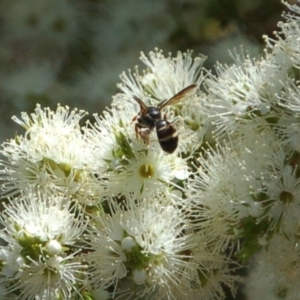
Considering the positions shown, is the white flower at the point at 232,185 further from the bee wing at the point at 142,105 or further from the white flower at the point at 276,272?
the bee wing at the point at 142,105

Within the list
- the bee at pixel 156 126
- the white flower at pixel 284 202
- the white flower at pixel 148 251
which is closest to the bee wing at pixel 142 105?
the bee at pixel 156 126

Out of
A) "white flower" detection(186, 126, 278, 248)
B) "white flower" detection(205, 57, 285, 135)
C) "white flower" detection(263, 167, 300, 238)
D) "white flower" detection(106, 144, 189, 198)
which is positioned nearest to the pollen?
"white flower" detection(106, 144, 189, 198)

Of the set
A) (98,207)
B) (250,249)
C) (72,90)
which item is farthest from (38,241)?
(72,90)

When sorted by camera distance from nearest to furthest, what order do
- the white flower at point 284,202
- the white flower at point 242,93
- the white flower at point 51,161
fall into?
the white flower at point 284,202
the white flower at point 242,93
the white flower at point 51,161

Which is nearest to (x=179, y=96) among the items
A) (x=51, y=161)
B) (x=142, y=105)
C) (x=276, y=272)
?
(x=142, y=105)

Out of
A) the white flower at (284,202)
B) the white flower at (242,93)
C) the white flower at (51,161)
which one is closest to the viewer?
the white flower at (284,202)

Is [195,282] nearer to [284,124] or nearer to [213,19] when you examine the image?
[284,124]

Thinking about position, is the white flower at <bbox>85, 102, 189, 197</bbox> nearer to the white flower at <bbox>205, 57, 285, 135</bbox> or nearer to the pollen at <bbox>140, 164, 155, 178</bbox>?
the pollen at <bbox>140, 164, 155, 178</bbox>

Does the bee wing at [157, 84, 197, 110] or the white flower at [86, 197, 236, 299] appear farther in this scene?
the bee wing at [157, 84, 197, 110]
